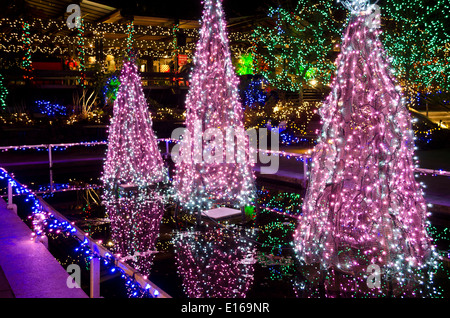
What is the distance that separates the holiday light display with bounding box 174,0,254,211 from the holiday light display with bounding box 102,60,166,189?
271cm

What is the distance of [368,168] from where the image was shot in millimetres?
5148

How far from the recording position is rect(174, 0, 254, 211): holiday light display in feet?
24.0

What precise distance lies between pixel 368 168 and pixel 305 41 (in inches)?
580

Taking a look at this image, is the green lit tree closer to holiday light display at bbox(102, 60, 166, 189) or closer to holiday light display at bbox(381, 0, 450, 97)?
holiday light display at bbox(381, 0, 450, 97)

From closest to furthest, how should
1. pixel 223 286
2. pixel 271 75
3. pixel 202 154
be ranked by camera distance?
1. pixel 223 286
2. pixel 202 154
3. pixel 271 75

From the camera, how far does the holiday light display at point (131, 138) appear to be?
9.91 metres

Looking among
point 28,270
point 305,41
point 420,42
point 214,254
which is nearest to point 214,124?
point 214,254

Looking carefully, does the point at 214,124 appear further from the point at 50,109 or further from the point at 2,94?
the point at 2,94

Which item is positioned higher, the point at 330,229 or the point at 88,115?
the point at 88,115

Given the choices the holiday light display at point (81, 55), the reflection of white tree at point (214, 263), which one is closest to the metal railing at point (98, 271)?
the reflection of white tree at point (214, 263)

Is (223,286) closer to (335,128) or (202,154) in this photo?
(335,128)

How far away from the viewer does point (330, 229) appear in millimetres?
5027

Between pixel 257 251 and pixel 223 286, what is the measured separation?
131 centimetres
